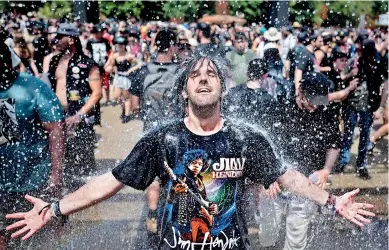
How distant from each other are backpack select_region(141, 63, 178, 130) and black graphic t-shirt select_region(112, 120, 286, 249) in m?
2.16

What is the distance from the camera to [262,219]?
187 inches

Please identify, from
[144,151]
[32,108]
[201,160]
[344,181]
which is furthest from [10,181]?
[344,181]

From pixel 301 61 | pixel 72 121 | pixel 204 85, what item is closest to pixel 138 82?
pixel 72 121

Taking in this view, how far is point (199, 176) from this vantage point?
258 cm

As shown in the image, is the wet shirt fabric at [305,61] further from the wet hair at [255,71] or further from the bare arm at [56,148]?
the bare arm at [56,148]

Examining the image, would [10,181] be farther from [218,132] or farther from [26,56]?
[26,56]

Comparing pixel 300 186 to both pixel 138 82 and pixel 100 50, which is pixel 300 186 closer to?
pixel 138 82

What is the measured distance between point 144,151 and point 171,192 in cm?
24

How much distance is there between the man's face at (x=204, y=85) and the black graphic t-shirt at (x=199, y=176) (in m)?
0.15

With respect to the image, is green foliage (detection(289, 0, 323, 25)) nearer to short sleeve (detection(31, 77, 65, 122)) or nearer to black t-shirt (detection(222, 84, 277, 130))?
black t-shirt (detection(222, 84, 277, 130))

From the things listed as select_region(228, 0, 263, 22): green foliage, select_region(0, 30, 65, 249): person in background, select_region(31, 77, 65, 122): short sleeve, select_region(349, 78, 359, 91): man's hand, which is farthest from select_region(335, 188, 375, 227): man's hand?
select_region(228, 0, 263, 22): green foliage

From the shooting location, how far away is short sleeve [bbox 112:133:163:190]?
2.64m

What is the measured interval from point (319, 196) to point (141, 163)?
912 millimetres

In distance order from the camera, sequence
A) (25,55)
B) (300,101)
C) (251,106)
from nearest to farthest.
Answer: (300,101) → (251,106) → (25,55)
